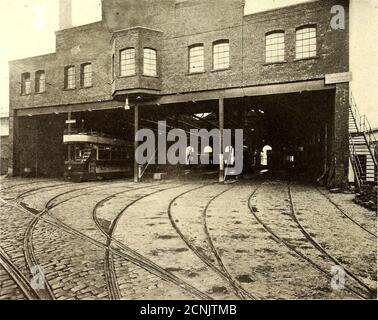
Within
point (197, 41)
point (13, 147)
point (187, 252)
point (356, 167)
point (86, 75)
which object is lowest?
point (187, 252)

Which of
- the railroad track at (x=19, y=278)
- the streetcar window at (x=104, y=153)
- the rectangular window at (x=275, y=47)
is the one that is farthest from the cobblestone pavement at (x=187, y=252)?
the streetcar window at (x=104, y=153)

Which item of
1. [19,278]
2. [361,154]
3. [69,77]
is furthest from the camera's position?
[69,77]

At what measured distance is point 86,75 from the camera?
2039 cm

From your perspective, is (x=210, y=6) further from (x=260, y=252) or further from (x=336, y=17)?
(x=260, y=252)

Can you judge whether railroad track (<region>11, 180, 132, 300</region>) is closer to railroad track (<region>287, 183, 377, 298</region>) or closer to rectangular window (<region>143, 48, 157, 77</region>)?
railroad track (<region>287, 183, 377, 298</region>)

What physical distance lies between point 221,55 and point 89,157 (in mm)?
9288

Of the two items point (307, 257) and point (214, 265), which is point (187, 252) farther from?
point (307, 257)

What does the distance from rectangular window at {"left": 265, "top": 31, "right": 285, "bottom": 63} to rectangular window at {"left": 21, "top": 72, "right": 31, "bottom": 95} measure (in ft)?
55.7

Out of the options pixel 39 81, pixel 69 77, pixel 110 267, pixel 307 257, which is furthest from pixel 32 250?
pixel 39 81

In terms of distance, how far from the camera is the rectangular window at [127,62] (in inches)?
697

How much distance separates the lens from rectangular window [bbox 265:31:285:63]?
607 inches

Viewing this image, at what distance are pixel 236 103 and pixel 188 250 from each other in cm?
1472

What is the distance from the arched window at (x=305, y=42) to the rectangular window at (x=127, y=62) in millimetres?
8898
